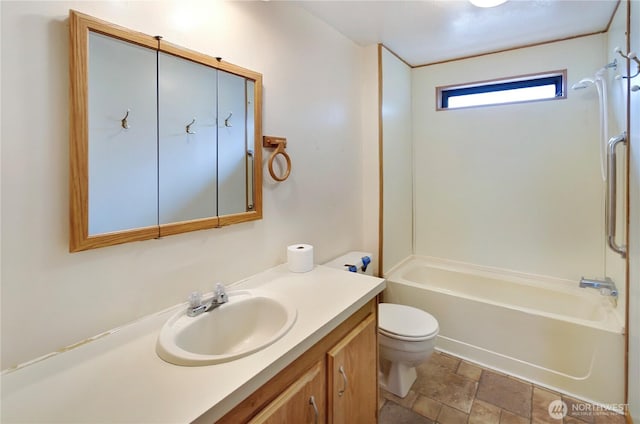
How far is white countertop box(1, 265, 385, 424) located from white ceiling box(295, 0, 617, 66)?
1.87m

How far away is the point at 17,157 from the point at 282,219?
1.11m

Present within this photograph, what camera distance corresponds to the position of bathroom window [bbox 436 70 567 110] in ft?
8.21

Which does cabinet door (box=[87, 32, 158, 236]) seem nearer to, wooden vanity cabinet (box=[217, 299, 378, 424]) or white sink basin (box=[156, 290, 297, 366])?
white sink basin (box=[156, 290, 297, 366])

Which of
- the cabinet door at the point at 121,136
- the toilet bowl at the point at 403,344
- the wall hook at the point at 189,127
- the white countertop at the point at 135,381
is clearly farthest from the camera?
the toilet bowl at the point at 403,344

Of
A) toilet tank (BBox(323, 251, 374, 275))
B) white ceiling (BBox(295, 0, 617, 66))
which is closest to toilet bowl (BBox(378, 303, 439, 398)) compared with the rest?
toilet tank (BBox(323, 251, 374, 275))

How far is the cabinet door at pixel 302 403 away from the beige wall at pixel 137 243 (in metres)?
0.58

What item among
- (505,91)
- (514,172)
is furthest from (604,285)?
(505,91)

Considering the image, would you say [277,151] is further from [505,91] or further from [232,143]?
[505,91]

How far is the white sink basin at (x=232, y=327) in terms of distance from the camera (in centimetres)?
100

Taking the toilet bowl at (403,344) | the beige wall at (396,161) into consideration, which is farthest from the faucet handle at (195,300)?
the beige wall at (396,161)

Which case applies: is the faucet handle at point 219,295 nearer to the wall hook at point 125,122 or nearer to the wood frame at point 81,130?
the wood frame at point 81,130

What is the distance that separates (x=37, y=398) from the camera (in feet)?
2.43

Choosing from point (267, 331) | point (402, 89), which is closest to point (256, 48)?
point (267, 331)

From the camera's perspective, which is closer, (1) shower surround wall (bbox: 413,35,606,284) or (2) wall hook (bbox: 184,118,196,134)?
(2) wall hook (bbox: 184,118,196,134)
